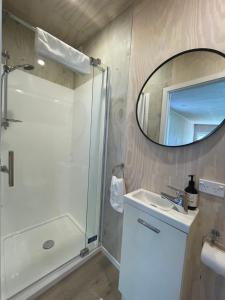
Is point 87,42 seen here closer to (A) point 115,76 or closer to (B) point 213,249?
(A) point 115,76

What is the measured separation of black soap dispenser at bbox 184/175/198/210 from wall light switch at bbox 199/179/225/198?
4cm

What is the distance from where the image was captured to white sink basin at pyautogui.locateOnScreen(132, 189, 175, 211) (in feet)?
3.80

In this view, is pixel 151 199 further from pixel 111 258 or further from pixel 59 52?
pixel 59 52

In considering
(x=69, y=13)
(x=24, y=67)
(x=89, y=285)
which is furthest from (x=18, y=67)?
(x=89, y=285)

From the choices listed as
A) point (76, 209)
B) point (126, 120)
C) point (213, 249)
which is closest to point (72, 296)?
point (76, 209)

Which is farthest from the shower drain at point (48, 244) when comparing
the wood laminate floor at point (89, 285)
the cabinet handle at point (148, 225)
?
the cabinet handle at point (148, 225)

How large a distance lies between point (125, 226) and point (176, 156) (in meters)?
0.66

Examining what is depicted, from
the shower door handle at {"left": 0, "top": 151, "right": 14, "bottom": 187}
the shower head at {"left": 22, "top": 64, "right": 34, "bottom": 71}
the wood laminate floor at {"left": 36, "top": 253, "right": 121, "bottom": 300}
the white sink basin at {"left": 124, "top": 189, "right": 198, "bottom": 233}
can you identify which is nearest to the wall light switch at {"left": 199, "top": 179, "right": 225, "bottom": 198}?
the white sink basin at {"left": 124, "top": 189, "right": 198, "bottom": 233}

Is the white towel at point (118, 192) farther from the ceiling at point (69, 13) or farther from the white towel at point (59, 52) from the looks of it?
the ceiling at point (69, 13)

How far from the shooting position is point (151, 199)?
125 centimetres

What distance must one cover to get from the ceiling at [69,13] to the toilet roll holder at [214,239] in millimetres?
2001

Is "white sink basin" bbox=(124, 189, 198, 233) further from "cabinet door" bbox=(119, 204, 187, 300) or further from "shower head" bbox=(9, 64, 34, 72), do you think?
A: "shower head" bbox=(9, 64, 34, 72)

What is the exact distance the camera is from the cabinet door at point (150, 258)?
0.88m

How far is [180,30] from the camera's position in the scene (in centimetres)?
109
